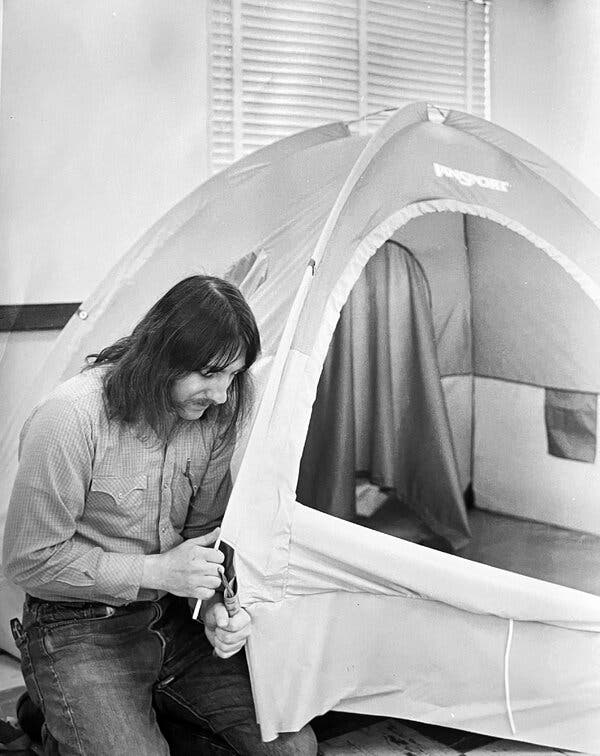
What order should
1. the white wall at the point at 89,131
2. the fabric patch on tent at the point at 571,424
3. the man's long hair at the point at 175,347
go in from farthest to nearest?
1. the fabric patch on tent at the point at 571,424
2. the white wall at the point at 89,131
3. the man's long hair at the point at 175,347

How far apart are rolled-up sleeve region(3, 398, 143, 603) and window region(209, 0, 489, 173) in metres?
0.71

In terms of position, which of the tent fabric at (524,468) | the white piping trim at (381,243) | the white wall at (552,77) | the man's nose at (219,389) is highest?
the white wall at (552,77)

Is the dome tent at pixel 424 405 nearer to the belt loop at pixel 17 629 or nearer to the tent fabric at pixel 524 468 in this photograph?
the tent fabric at pixel 524 468

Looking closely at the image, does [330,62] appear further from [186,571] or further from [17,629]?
[17,629]

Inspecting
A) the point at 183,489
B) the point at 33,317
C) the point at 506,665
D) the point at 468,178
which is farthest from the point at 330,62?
the point at 506,665

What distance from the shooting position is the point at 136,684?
114 cm

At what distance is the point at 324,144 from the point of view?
158cm

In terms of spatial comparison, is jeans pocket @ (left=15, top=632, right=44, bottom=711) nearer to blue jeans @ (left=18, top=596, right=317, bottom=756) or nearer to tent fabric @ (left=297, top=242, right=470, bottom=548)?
blue jeans @ (left=18, top=596, right=317, bottom=756)

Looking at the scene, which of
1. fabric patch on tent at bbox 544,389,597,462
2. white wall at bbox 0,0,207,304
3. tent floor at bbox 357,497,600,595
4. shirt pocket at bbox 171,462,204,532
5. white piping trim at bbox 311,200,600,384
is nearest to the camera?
shirt pocket at bbox 171,462,204,532

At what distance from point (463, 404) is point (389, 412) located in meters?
0.24

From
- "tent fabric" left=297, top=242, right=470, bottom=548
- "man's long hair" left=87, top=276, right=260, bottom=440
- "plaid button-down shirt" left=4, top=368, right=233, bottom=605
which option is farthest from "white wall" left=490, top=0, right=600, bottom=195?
"plaid button-down shirt" left=4, top=368, right=233, bottom=605

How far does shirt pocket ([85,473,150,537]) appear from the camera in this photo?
1.13 metres

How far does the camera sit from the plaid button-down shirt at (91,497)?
1.08m

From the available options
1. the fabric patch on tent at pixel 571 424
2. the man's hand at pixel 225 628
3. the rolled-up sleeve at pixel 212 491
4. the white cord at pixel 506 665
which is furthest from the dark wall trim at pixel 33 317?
the fabric patch on tent at pixel 571 424
